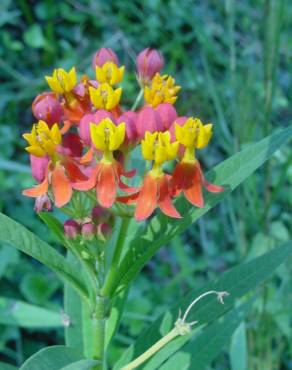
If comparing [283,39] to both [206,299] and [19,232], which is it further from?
[19,232]

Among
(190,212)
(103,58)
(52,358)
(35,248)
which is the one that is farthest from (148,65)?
(52,358)

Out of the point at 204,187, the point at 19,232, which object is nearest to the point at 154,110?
the point at 204,187

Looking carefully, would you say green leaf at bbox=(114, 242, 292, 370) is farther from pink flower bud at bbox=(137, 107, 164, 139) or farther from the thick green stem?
pink flower bud at bbox=(137, 107, 164, 139)

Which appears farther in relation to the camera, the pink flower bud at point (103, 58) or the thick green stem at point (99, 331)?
the pink flower bud at point (103, 58)

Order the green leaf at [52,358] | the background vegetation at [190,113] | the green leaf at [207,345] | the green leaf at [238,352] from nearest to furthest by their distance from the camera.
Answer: the green leaf at [52,358], the green leaf at [207,345], the green leaf at [238,352], the background vegetation at [190,113]

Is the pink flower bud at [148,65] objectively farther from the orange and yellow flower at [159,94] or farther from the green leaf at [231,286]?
the green leaf at [231,286]

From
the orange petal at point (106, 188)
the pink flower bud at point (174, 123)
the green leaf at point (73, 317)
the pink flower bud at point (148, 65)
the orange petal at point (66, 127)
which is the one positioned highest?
the pink flower bud at point (148, 65)

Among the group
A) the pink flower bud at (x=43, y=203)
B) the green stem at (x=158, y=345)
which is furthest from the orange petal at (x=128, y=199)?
the green stem at (x=158, y=345)
